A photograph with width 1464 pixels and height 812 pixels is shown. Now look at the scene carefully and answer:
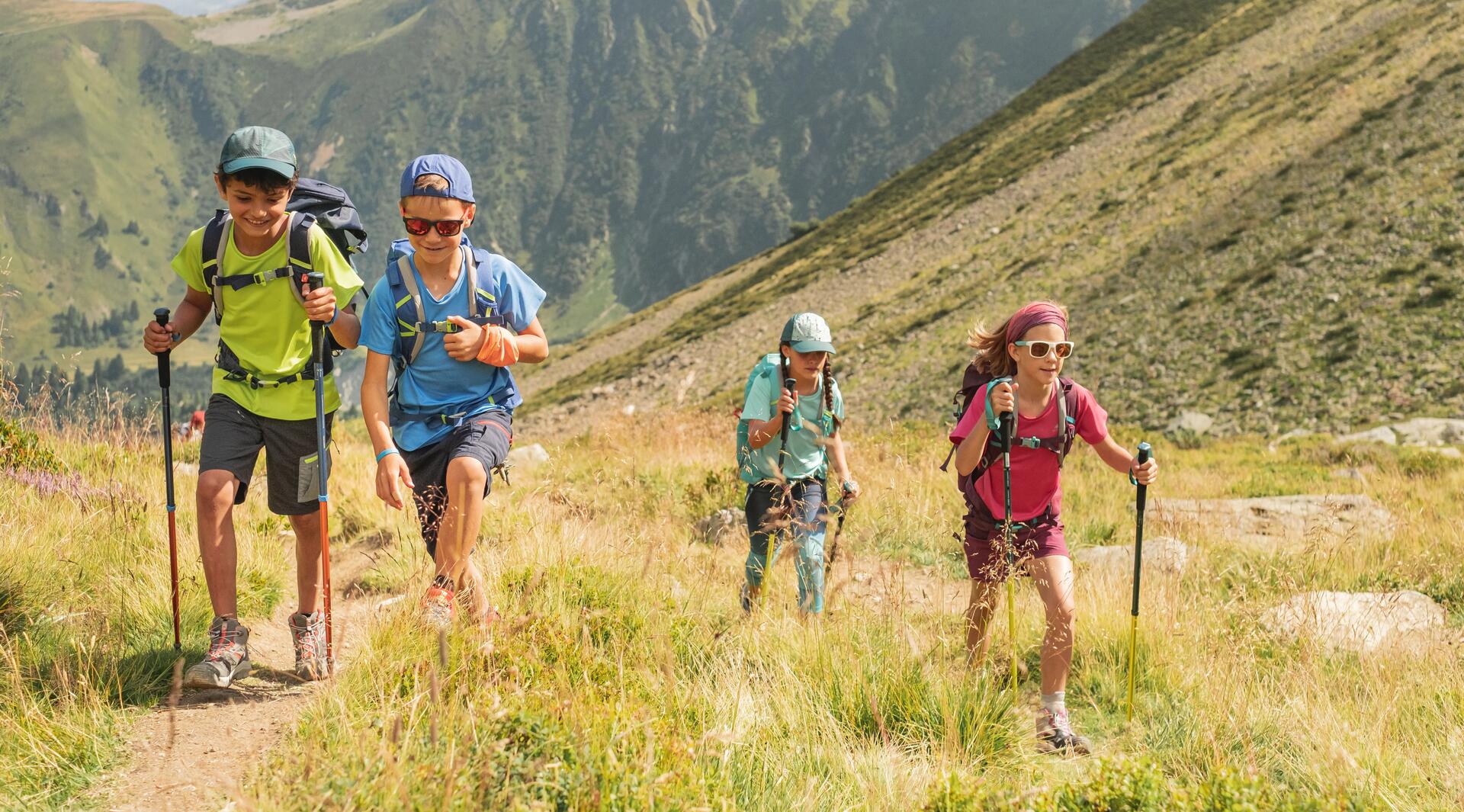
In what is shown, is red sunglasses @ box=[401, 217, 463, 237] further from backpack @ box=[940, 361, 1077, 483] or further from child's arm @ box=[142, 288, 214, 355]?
backpack @ box=[940, 361, 1077, 483]

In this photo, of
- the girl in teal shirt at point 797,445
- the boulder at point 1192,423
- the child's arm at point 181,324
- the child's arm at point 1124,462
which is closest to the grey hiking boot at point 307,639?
the child's arm at point 181,324

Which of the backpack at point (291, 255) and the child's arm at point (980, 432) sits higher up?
the backpack at point (291, 255)

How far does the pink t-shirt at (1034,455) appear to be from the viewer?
436cm

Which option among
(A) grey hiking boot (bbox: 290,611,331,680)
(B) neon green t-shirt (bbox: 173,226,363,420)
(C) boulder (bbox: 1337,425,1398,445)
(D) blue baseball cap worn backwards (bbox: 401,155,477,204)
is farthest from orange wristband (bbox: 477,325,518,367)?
(C) boulder (bbox: 1337,425,1398,445)

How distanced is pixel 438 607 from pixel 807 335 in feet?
8.40

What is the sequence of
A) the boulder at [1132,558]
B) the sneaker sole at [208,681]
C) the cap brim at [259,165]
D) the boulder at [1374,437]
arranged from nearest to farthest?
the sneaker sole at [208,681], the cap brim at [259,165], the boulder at [1132,558], the boulder at [1374,437]

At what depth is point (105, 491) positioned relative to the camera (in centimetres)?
633

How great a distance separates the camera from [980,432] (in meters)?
4.21

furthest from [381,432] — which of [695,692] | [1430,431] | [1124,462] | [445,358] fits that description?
[1430,431]

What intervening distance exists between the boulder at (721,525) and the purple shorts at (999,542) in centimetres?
330

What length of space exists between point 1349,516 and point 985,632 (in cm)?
648

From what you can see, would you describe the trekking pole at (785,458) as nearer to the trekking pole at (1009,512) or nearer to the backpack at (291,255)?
the trekking pole at (1009,512)

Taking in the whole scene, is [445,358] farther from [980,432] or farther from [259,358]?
[980,432]

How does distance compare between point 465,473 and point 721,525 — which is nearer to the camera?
point 465,473
